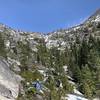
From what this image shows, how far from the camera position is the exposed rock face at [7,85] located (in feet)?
186

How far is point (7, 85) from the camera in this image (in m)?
58.5

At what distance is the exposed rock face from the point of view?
5656 centimetres

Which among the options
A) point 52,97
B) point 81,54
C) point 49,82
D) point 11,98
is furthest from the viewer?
point 81,54

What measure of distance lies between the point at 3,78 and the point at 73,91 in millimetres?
27283

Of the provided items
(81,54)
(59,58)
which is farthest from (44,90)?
(59,58)

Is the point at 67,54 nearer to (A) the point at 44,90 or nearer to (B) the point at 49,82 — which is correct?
(B) the point at 49,82

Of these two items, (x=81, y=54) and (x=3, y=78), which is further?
(x=81, y=54)

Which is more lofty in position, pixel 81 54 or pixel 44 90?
pixel 81 54

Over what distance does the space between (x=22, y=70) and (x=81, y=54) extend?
42.5 meters

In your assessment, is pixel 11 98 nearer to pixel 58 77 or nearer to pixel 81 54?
pixel 58 77

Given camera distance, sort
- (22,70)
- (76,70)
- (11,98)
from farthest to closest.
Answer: (76,70), (22,70), (11,98)

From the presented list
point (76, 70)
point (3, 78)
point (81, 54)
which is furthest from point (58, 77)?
point (81, 54)

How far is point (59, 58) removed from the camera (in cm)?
13312

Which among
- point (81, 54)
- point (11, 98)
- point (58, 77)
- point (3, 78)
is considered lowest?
point (11, 98)
